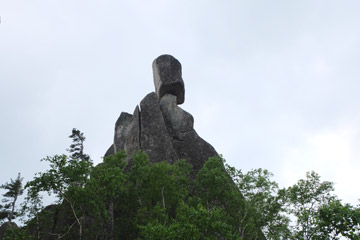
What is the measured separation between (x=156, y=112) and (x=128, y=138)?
452cm

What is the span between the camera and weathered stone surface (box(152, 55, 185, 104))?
43.2 m

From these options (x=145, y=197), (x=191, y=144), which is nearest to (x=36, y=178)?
(x=145, y=197)

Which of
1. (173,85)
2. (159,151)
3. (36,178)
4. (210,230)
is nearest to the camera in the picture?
(210,230)

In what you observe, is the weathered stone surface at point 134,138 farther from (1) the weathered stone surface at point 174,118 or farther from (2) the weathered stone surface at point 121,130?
(1) the weathered stone surface at point 174,118

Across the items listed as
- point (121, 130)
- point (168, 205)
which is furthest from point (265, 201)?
point (121, 130)

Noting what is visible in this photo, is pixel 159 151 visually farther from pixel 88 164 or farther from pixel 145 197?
pixel 88 164

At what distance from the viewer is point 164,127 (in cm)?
3600

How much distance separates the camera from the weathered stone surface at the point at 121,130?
1533 inches

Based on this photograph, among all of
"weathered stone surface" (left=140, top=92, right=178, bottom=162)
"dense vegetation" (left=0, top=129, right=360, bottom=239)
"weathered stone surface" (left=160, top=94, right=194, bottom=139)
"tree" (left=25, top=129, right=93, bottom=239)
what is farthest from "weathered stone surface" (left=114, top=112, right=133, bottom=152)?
"tree" (left=25, top=129, right=93, bottom=239)

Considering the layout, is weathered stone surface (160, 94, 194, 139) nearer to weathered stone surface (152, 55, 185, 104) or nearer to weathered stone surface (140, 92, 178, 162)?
weathered stone surface (152, 55, 185, 104)

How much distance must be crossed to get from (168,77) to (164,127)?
1009 cm

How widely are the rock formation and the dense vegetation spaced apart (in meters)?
8.31

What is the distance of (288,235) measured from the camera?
26453 millimetres

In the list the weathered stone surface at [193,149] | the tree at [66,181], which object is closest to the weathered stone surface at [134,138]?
the weathered stone surface at [193,149]
